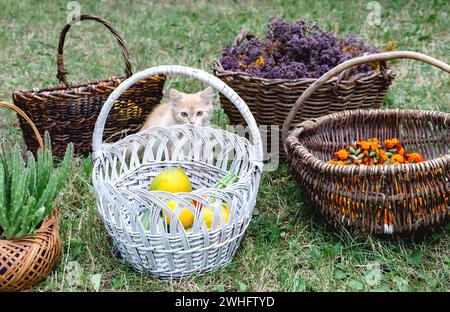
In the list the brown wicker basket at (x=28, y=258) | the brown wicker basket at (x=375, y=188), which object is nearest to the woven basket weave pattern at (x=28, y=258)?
the brown wicker basket at (x=28, y=258)

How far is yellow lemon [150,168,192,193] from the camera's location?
2160 millimetres

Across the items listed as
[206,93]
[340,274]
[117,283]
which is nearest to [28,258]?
[117,283]

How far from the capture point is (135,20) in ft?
17.9

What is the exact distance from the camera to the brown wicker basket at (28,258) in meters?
1.79

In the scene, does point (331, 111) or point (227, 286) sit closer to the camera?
point (227, 286)

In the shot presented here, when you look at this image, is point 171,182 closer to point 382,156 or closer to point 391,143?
point 382,156

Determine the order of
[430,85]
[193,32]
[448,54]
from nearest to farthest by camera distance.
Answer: [430,85]
[448,54]
[193,32]

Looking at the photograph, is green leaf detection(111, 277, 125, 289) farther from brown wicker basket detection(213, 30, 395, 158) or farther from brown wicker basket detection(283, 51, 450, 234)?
brown wicker basket detection(213, 30, 395, 158)

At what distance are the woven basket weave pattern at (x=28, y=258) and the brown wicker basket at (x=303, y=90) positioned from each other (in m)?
1.10

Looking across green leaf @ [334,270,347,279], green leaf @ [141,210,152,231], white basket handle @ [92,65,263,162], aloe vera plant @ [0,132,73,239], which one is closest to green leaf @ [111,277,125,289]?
green leaf @ [141,210,152,231]

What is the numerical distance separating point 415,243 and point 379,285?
11.6 inches

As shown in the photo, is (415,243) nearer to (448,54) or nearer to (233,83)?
(233,83)

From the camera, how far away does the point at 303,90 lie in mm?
2508
